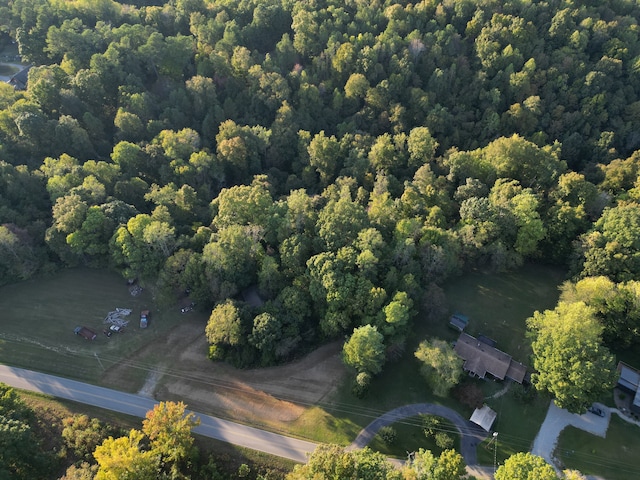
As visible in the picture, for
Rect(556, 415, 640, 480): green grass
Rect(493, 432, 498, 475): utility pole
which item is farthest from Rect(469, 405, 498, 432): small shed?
Rect(556, 415, 640, 480): green grass

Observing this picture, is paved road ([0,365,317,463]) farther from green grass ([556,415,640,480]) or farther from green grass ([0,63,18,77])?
green grass ([0,63,18,77])

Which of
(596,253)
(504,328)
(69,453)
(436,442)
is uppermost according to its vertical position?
(596,253)

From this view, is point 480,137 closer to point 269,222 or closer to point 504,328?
point 504,328

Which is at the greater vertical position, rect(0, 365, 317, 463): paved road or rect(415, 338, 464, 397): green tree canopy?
rect(415, 338, 464, 397): green tree canopy

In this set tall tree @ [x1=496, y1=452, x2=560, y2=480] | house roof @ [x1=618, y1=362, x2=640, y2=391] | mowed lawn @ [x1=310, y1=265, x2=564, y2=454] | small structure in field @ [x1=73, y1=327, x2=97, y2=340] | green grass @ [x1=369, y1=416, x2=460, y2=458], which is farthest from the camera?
small structure in field @ [x1=73, y1=327, x2=97, y2=340]

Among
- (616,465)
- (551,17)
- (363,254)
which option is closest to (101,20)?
(363,254)

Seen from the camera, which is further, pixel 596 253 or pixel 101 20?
pixel 101 20

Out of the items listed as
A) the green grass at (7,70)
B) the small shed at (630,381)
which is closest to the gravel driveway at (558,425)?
the small shed at (630,381)
